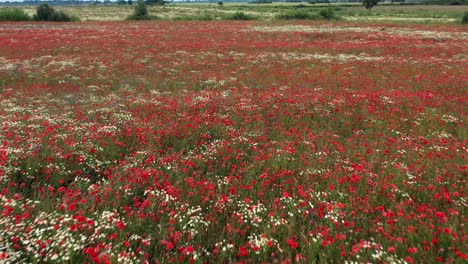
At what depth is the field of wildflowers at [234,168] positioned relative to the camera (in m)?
3.47

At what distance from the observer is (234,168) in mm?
5188

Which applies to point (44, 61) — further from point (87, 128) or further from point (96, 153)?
point (96, 153)

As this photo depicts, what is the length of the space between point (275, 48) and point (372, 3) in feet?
281

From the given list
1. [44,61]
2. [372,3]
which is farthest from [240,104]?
[372,3]

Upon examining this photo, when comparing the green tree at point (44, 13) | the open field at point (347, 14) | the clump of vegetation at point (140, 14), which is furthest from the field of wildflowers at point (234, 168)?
the open field at point (347, 14)

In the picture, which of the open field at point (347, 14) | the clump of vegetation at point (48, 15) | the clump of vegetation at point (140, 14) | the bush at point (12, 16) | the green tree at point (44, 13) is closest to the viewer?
the bush at point (12, 16)

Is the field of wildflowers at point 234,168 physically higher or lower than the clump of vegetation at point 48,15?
lower

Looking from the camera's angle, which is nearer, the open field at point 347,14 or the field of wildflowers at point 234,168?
the field of wildflowers at point 234,168

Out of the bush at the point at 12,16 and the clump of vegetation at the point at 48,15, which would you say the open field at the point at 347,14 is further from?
the bush at the point at 12,16

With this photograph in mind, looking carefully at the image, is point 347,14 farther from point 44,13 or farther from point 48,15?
point 44,13

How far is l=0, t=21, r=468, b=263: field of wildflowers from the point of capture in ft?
11.4

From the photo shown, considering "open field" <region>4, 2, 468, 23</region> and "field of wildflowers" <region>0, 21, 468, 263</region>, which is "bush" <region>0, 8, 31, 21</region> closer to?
"open field" <region>4, 2, 468, 23</region>

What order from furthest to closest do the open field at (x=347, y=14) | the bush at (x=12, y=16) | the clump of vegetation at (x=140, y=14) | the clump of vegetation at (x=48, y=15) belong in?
the open field at (x=347, y=14) < the clump of vegetation at (x=140, y=14) < the clump of vegetation at (x=48, y=15) < the bush at (x=12, y=16)

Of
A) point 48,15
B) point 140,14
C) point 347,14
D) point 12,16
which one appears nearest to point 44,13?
point 48,15
